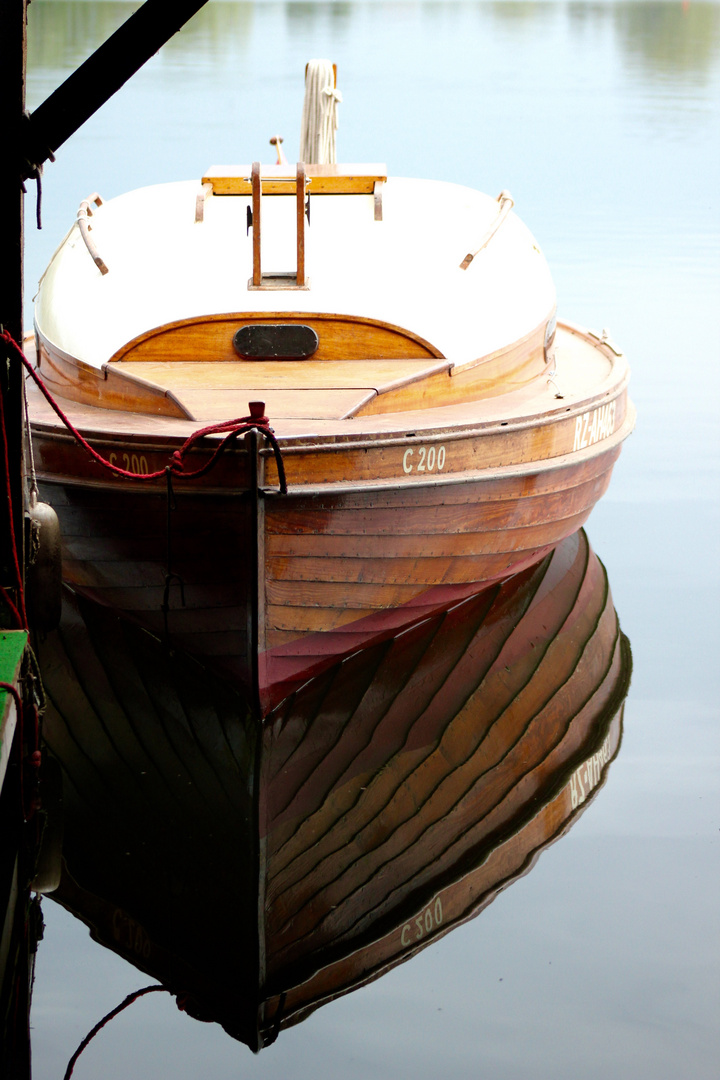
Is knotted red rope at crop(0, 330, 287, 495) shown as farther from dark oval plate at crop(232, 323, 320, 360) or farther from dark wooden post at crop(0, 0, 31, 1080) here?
dark oval plate at crop(232, 323, 320, 360)

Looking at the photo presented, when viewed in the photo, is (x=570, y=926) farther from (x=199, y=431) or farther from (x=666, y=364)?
(x=666, y=364)

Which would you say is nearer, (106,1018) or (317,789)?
(106,1018)

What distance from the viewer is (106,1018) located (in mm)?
4395

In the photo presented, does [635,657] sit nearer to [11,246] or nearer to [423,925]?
[423,925]

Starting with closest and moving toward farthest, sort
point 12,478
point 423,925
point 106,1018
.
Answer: point 106,1018 → point 423,925 → point 12,478

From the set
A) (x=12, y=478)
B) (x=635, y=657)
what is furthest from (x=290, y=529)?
(x=635, y=657)

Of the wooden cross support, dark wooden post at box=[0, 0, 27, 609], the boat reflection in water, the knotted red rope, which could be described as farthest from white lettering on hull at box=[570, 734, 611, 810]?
the wooden cross support

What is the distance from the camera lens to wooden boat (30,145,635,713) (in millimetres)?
5855

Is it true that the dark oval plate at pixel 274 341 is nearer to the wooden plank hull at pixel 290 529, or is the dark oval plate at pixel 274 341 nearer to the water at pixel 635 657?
the wooden plank hull at pixel 290 529

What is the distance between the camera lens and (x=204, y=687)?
6508 mm

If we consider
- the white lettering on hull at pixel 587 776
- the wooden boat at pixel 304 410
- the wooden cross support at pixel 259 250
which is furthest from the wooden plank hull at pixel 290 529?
the white lettering on hull at pixel 587 776

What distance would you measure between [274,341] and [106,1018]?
3.19 metres

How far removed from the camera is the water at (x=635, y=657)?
431 centimetres

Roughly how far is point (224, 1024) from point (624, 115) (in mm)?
31124
